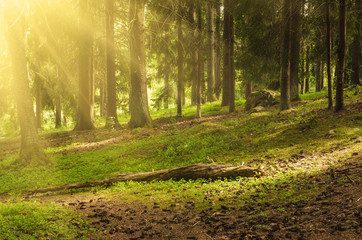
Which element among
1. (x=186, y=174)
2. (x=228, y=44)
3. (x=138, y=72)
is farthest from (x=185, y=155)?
(x=228, y=44)

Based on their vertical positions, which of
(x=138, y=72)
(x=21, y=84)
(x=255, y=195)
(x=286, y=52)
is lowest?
(x=255, y=195)

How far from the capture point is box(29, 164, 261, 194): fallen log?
275 inches

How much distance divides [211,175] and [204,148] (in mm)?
3010

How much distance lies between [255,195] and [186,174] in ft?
7.12

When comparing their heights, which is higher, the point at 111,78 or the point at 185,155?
the point at 111,78

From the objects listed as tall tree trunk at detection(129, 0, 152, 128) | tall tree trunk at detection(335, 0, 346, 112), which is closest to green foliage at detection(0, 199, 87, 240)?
tall tree trunk at detection(129, 0, 152, 128)

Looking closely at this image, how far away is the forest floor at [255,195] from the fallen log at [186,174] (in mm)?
249

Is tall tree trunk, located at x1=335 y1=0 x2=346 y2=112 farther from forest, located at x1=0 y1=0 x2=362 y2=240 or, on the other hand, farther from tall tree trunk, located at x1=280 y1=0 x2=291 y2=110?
tall tree trunk, located at x1=280 y1=0 x2=291 y2=110

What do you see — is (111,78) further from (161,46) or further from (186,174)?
(186,174)

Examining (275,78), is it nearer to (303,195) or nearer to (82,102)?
(82,102)

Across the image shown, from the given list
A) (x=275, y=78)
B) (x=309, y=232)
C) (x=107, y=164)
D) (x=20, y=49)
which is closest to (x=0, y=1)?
(x=20, y=49)

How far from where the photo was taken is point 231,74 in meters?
16.8

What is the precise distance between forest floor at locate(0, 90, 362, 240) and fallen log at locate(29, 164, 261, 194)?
25cm

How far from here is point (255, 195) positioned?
5.62 m
